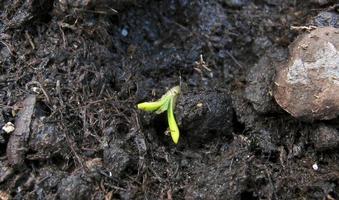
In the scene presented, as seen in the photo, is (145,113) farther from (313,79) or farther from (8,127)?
(313,79)

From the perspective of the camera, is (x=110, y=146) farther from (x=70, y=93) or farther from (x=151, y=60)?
(x=151, y=60)

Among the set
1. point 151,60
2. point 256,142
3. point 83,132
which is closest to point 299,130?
point 256,142

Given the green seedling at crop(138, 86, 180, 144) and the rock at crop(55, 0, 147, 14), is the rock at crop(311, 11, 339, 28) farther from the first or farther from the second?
the rock at crop(55, 0, 147, 14)

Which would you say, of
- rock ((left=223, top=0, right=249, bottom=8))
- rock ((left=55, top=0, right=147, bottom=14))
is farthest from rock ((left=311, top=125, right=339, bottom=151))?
rock ((left=55, top=0, right=147, bottom=14))

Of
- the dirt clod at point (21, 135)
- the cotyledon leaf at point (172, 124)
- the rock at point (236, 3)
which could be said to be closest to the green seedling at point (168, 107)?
the cotyledon leaf at point (172, 124)

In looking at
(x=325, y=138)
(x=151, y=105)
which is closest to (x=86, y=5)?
(x=151, y=105)
